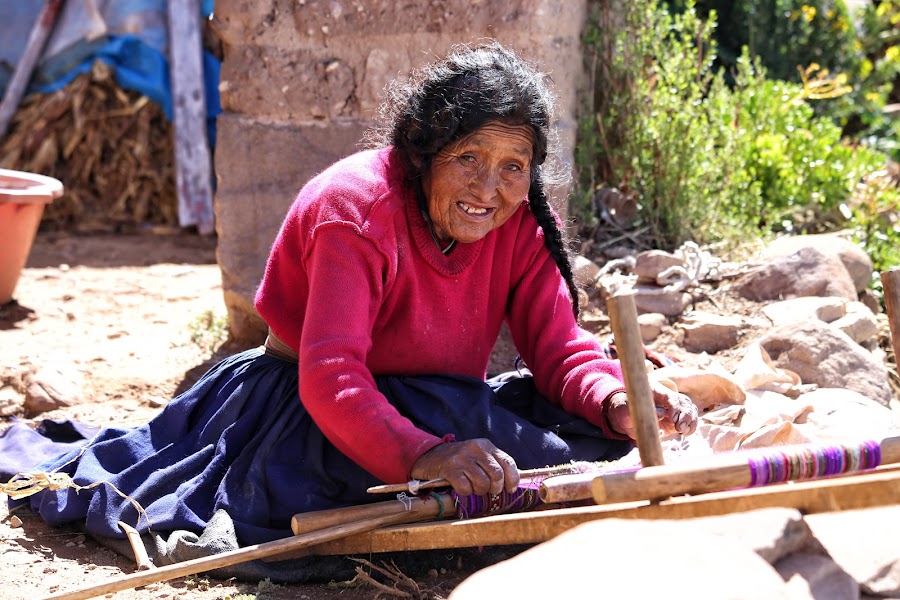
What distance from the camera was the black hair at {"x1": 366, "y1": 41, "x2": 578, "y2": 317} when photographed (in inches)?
109

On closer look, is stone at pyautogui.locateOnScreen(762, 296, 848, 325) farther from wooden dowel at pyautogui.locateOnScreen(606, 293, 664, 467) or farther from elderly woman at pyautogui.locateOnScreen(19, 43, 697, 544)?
wooden dowel at pyautogui.locateOnScreen(606, 293, 664, 467)

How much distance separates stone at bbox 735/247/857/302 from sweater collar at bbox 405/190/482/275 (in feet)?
6.90

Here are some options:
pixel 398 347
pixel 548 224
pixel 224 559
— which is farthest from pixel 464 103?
pixel 224 559

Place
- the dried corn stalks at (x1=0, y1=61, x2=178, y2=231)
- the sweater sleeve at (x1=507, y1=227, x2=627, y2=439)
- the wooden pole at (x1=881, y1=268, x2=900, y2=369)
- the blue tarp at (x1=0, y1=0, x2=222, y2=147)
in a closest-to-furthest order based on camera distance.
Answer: the wooden pole at (x1=881, y1=268, x2=900, y2=369) < the sweater sleeve at (x1=507, y1=227, x2=627, y2=439) < the blue tarp at (x1=0, y1=0, x2=222, y2=147) < the dried corn stalks at (x1=0, y1=61, x2=178, y2=231)

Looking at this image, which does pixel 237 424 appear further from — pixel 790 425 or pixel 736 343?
pixel 736 343

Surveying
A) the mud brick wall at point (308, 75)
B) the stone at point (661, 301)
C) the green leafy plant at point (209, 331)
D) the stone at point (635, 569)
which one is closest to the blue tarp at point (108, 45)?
the green leafy plant at point (209, 331)

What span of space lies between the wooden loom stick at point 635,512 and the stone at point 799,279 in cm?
254

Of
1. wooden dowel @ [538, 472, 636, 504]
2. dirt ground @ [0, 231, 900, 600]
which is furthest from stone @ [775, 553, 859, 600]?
dirt ground @ [0, 231, 900, 600]

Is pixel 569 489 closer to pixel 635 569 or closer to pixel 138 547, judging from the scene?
pixel 635 569

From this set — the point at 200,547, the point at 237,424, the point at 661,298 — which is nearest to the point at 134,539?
the point at 200,547

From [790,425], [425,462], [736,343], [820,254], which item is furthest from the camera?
[820,254]

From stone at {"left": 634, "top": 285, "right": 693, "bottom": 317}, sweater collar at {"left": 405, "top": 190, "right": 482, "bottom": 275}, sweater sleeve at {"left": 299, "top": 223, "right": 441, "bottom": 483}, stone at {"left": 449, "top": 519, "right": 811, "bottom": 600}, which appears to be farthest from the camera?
stone at {"left": 634, "top": 285, "right": 693, "bottom": 317}

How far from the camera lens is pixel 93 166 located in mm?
7535

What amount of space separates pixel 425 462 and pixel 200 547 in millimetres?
661
